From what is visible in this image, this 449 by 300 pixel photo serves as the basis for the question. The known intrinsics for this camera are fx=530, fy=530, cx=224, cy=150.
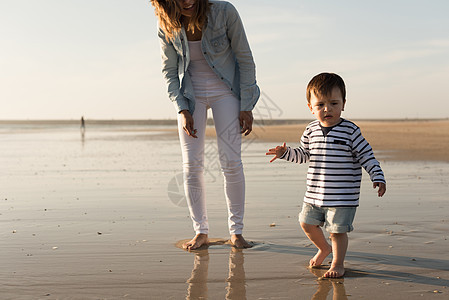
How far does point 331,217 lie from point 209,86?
1.39 metres

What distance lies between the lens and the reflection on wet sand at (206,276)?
266 centimetres

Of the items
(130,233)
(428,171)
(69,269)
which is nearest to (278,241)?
(130,233)

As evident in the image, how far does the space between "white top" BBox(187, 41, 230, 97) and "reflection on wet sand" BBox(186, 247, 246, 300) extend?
1147 millimetres

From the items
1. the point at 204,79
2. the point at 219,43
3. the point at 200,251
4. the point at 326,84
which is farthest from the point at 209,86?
the point at 200,251

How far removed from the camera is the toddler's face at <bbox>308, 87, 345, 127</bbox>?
A: 3104 millimetres

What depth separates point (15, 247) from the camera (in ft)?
12.2

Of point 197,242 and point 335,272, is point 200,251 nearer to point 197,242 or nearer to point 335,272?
point 197,242

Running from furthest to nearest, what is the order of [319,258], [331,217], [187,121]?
1. [187,121]
2. [319,258]
3. [331,217]

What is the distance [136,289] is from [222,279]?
1.56 ft

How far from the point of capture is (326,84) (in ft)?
10.2

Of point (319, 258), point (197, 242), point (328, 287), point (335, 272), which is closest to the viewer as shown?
point (328, 287)

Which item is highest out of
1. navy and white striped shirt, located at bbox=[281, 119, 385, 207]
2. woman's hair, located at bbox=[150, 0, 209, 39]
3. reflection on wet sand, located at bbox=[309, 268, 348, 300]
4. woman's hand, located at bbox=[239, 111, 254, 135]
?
woman's hair, located at bbox=[150, 0, 209, 39]

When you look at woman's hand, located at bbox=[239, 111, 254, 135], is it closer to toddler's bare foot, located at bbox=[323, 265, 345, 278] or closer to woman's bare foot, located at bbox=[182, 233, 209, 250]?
woman's bare foot, located at bbox=[182, 233, 209, 250]

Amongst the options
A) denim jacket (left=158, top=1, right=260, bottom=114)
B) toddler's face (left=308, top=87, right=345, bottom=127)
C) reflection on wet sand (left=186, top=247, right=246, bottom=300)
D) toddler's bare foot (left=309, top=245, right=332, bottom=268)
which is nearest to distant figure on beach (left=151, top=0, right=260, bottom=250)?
denim jacket (left=158, top=1, right=260, bottom=114)
